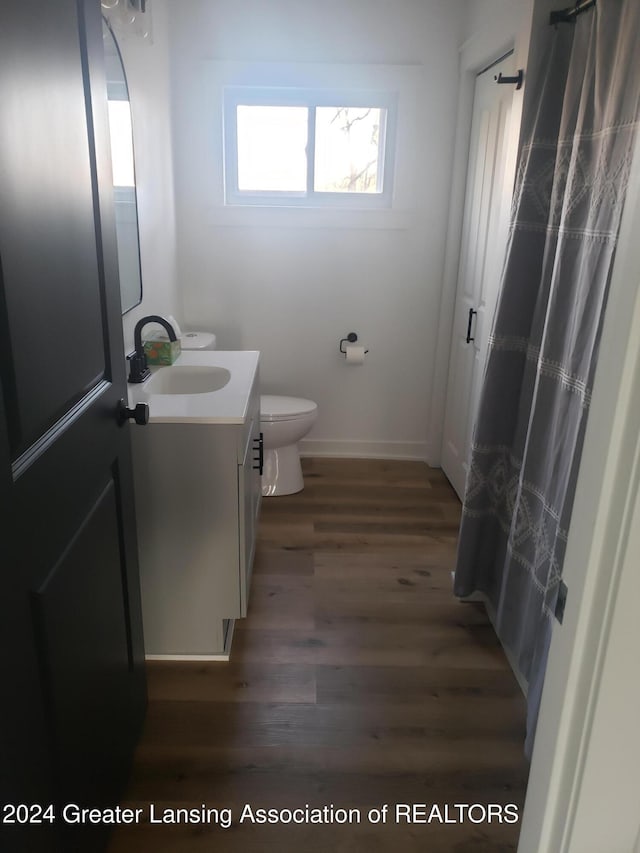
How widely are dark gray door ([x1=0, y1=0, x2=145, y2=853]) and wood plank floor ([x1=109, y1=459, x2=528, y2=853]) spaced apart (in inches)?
12.4

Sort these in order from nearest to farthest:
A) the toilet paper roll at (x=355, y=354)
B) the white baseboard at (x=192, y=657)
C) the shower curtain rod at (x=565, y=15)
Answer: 1. the shower curtain rod at (x=565, y=15)
2. the white baseboard at (x=192, y=657)
3. the toilet paper roll at (x=355, y=354)

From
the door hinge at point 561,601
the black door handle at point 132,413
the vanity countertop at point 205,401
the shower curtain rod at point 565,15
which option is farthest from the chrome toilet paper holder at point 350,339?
Answer: the door hinge at point 561,601

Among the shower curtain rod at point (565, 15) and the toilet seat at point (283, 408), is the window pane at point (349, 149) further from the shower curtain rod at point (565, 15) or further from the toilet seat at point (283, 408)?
the shower curtain rod at point (565, 15)

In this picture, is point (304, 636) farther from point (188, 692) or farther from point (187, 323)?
point (187, 323)

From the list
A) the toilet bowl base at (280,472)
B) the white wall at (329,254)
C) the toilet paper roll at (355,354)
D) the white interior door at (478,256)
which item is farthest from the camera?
the toilet paper roll at (355,354)

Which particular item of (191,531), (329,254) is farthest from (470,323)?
(191,531)

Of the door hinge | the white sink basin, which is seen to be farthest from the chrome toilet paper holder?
the door hinge

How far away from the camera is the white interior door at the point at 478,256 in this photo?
2650 millimetres

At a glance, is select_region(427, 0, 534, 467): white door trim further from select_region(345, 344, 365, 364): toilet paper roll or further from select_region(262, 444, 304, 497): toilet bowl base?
select_region(262, 444, 304, 497): toilet bowl base

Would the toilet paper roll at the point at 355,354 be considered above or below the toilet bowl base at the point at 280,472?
above

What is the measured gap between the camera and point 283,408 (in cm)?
323

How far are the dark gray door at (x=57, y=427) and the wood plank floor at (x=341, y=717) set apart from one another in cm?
31

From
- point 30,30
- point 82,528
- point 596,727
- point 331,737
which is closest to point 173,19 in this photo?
point 30,30

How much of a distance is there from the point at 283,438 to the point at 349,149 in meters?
1.60
